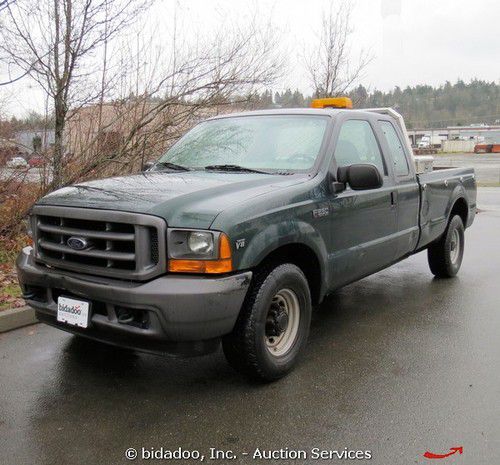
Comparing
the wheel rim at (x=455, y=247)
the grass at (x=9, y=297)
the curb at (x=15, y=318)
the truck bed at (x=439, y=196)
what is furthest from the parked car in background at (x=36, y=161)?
the wheel rim at (x=455, y=247)

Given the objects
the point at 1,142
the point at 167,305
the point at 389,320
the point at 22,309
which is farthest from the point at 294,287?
the point at 1,142

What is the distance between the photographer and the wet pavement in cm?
281

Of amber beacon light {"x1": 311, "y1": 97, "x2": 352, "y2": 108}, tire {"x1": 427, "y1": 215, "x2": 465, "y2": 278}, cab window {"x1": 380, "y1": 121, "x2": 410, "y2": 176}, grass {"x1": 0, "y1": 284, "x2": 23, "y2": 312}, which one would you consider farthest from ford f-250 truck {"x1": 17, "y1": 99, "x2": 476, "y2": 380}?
tire {"x1": 427, "y1": 215, "x2": 465, "y2": 278}

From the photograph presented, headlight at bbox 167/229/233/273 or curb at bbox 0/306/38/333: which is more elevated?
headlight at bbox 167/229/233/273

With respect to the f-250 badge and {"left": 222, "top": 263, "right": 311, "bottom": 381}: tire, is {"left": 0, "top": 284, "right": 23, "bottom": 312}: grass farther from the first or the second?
the f-250 badge

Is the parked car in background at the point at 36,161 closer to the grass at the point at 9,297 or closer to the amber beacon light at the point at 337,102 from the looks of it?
the grass at the point at 9,297

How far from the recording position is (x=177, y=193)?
10.7 ft

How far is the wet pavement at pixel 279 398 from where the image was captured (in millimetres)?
2814

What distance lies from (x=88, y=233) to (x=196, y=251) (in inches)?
28.2

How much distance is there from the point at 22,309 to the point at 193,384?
2.04 metres

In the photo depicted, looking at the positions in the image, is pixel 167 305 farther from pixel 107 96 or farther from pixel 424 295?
pixel 107 96

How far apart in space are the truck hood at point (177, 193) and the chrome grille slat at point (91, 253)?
262mm

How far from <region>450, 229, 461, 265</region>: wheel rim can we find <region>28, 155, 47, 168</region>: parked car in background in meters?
5.33

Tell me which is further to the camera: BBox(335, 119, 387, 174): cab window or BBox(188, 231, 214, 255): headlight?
BBox(335, 119, 387, 174): cab window
